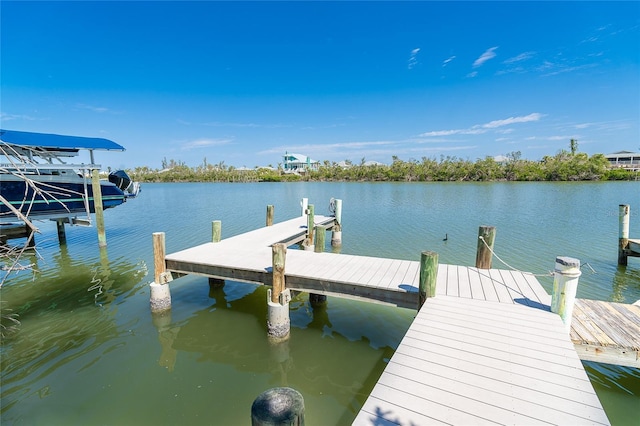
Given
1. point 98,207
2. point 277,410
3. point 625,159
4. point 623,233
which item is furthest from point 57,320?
point 625,159

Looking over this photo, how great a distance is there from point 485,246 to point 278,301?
4.53m

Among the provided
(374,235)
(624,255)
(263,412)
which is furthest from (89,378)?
(624,255)

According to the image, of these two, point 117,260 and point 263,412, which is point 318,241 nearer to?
point 263,412

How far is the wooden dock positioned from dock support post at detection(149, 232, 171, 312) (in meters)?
0.97

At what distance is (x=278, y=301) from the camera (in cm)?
651

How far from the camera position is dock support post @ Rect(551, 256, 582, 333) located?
4.38 metres

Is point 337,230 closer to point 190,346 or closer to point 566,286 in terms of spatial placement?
point 190,346

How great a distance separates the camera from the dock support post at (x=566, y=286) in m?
4.38

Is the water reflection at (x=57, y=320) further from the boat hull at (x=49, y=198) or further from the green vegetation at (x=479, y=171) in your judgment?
the green vegetation at (x=479, y=171)

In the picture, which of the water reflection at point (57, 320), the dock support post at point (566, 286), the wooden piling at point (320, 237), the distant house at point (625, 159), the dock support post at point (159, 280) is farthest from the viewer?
the distant house at point (625, 159)

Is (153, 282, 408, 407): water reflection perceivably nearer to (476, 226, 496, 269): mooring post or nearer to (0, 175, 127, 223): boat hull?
(476, 226, 496, 269): mooring post

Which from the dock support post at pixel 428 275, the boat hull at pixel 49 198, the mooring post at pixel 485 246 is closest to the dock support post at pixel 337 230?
the mooring post at pixel 485 246

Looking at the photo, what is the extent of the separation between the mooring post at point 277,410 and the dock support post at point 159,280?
6.25 meters

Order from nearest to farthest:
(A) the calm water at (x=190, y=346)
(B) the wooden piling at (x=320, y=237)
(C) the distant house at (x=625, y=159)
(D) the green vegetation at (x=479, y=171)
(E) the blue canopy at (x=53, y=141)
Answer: (A) the calm water at (x=190, y=346) < (B) the wooden piling at (x=320, y=237) < (E) the blue canopy at (x=53, y=141) < (D) the green vegetation at (x=479, y=171) < (C) the distant house at (x=625, y=159)
